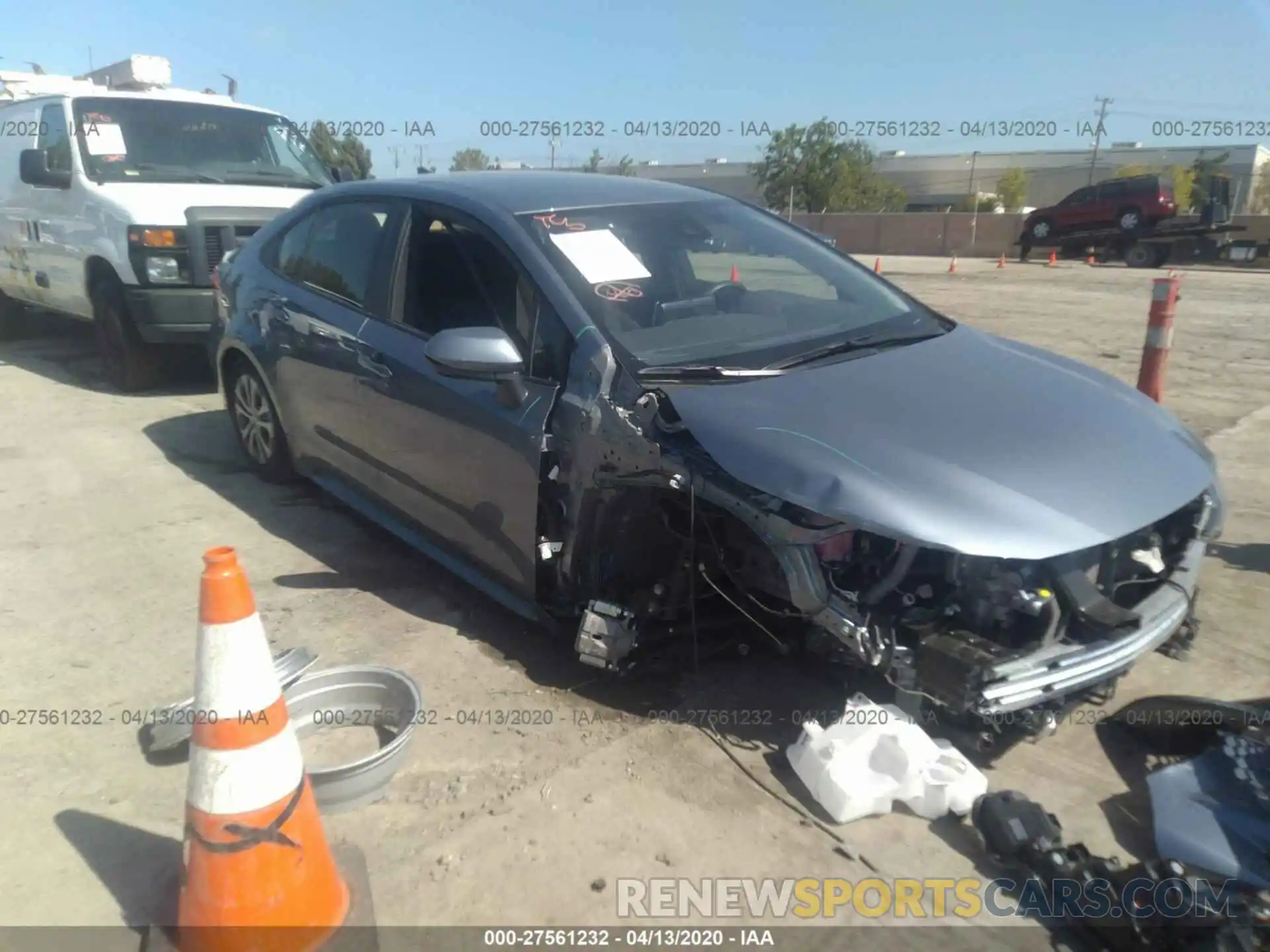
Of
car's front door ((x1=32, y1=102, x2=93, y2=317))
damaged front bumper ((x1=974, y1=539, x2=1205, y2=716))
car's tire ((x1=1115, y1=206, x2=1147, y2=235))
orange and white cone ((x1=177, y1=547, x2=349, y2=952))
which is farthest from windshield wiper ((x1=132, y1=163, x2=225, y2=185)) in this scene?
car's tire ((x1=1115, y1=206, x2=1147, y2=235))

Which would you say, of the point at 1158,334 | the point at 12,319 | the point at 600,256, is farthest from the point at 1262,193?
the point at 600,256

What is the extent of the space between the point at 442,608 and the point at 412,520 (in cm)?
38

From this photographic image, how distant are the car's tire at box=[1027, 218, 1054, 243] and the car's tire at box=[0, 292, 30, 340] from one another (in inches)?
1014

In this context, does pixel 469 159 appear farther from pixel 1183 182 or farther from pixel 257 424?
pixel 1183 182

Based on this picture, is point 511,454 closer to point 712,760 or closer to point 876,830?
point 712,760

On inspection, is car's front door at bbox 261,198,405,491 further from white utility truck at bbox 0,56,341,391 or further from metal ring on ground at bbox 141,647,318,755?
white utility truck at bbox 0,56,341,391

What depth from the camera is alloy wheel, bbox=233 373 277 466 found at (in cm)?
509

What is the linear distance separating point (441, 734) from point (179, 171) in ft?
20.1

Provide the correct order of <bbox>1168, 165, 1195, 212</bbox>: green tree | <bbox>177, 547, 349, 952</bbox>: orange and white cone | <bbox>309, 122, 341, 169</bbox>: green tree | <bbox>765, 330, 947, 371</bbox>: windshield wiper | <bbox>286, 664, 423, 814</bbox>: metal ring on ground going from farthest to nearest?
<bbox>1168, 165, 1195, 212</bbox>: green tree
<bbox>309, 122, 341, 169</bbox>: green tree
<bbox>765, 330, 947, 371</bbox>: windshield wiper
<bbox>286, 664, 423, 814</bbox>: metal ring on ground
<bbox>177, 547, 349, 952</bbox>: orange and white cone

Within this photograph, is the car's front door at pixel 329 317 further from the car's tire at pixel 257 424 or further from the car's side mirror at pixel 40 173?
the car's side mirror at pixel 40 173

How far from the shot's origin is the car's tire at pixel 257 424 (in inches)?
199

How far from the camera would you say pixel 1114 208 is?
25.5 m

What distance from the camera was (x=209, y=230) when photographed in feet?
22.7

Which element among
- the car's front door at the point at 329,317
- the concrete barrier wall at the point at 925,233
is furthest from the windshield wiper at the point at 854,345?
the concrete barrier wall at the point at 925,233
